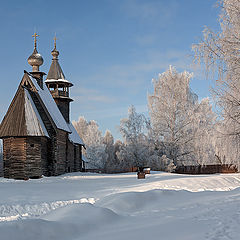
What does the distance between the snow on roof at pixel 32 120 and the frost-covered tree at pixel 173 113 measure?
11.9m

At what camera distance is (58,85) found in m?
31.4

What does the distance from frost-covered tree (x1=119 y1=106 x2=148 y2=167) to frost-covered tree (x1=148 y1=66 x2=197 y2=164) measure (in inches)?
85.9

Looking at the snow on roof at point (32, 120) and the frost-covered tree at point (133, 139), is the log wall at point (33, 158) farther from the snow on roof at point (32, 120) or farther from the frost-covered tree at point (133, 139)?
the frost-covered tree at point (133, 139)

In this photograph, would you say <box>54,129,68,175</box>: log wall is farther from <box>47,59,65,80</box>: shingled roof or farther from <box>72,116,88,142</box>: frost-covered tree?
<box>72,116,88,142</box>: frost-covered tree

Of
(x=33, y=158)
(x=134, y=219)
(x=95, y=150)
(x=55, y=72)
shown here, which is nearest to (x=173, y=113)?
(x=55, y=72)

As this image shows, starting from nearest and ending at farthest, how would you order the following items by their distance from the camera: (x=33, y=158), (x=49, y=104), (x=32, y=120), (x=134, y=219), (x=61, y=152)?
1. (x=134, y=219)
2. (x=33, y=158)
3. (x=32, y=120)
4. (x=49, y=104)
5. (x=61, y=152)

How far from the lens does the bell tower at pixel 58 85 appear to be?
29875 mm

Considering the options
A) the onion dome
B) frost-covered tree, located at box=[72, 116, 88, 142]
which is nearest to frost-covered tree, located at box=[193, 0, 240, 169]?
the onion dome

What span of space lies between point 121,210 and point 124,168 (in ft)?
83.2

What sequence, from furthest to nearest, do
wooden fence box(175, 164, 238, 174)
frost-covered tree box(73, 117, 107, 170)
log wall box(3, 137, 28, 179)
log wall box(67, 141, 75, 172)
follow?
frost-covered tree box(73, 117, 107, 170)
wooden fence box(175, 164, 238, 174)
log wall box(67, 141, 75, 172)
log wall box(3, 137, 28, 179)

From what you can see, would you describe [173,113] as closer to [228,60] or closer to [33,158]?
[33,158]

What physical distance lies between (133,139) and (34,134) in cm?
1347

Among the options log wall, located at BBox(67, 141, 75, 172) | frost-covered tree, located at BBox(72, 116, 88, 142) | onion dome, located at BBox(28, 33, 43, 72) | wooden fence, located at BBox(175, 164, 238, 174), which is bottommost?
wooden fence, located at BBox(175, 164, 238, 174)

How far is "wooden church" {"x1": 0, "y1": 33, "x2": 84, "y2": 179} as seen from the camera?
2081 centimetres
